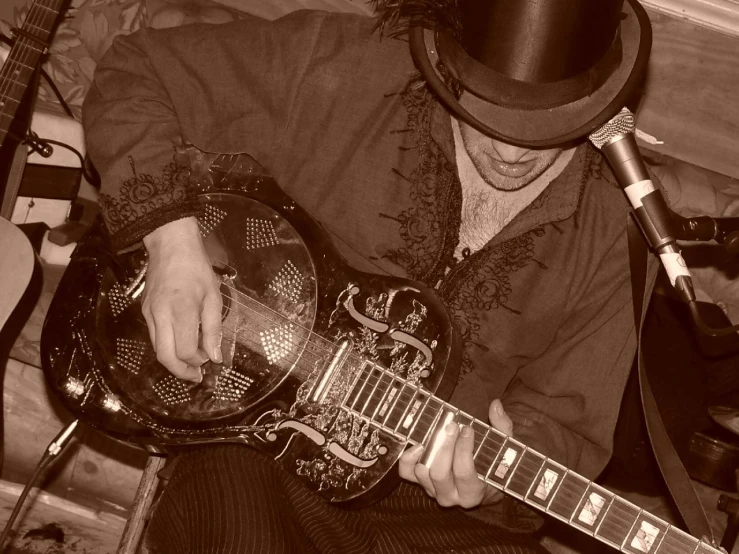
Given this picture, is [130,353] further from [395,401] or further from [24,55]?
[24,55]

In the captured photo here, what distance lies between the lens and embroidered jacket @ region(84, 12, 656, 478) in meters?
1.45

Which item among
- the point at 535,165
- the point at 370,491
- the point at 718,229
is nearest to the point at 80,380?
the point at 370,491

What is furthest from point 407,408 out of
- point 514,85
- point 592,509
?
point 514,85

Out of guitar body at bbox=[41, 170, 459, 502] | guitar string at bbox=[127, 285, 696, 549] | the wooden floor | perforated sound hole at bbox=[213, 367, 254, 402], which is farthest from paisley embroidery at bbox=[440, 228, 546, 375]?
the wooden floor

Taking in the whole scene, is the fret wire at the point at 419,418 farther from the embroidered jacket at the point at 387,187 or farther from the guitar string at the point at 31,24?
A: the guitar string at the point at 31,24

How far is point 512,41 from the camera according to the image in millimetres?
1180

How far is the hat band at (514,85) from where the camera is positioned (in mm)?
1227

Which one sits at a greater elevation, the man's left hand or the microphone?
the microphone

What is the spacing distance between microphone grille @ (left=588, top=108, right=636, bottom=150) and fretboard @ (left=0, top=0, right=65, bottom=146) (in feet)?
5.09

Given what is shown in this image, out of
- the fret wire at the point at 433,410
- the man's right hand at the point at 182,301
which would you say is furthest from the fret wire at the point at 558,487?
the man's right hand at the point at 182,301

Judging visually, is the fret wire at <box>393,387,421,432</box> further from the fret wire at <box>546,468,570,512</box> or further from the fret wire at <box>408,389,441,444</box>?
the fret wire at <box>546,468,570,512</box>

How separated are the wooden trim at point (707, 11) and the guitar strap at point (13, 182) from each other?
1719 millimetres

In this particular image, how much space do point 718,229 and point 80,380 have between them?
3.92ft

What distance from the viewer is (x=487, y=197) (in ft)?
4.96
